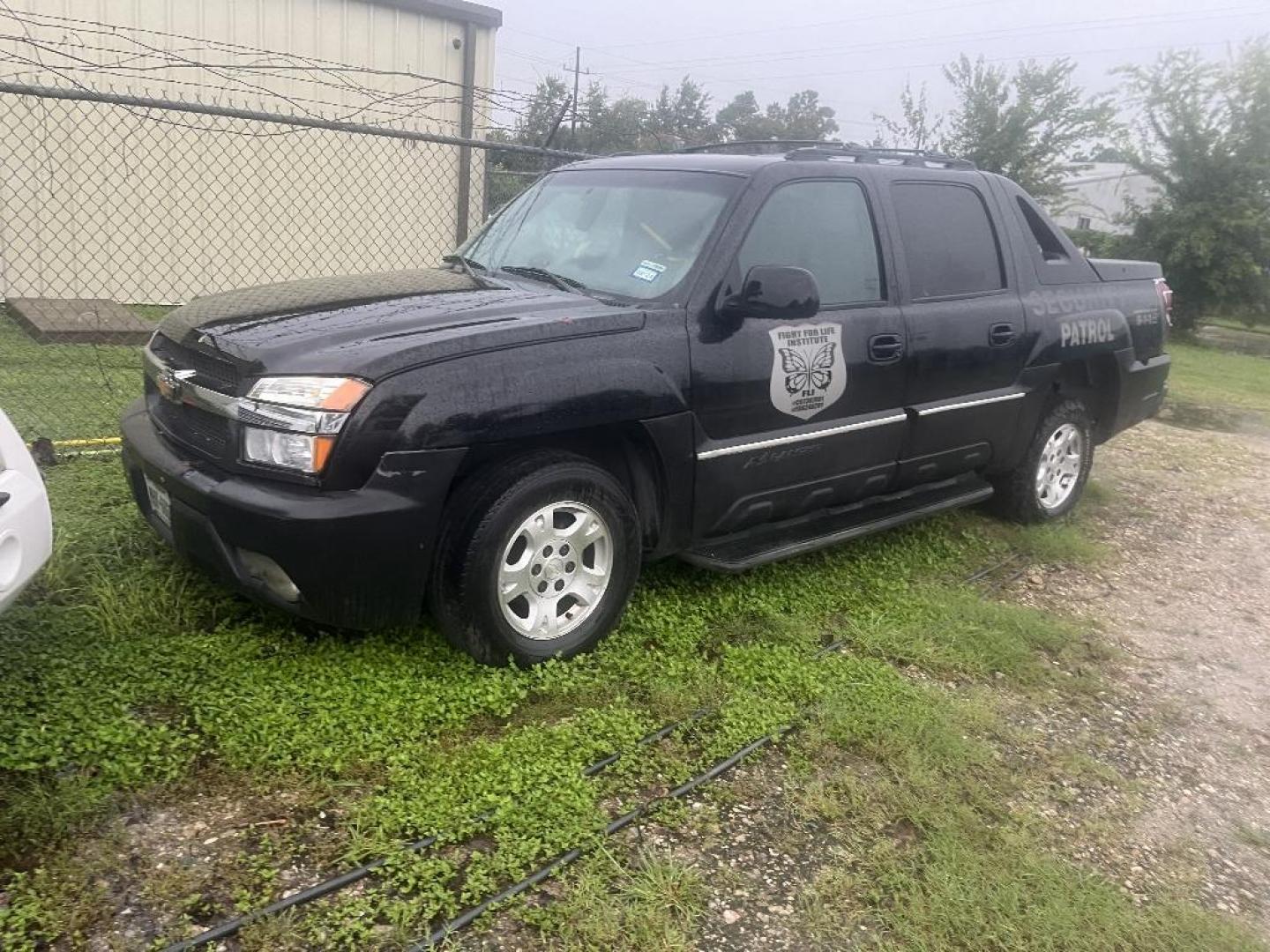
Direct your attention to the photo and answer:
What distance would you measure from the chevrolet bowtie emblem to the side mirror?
186cm

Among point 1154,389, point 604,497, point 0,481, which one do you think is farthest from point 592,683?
point 1154,389

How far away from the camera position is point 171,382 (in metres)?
3.44

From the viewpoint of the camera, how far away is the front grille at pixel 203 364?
3188mm

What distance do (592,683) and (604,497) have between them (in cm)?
64

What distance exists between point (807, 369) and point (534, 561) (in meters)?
1.37

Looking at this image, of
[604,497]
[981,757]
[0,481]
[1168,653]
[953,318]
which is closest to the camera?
[0,481]

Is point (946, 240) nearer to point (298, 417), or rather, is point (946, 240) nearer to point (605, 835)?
point (298, 417)

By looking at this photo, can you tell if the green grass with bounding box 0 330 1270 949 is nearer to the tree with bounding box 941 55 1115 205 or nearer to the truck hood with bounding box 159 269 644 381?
the truck hood with bounding box 159 269 644 381

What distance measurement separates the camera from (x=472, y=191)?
1028 centimetres

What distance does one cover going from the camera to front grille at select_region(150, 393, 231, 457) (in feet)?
10.5

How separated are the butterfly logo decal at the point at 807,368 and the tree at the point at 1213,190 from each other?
57.5 feet

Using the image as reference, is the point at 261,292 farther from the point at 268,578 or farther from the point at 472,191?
the point at 472,191

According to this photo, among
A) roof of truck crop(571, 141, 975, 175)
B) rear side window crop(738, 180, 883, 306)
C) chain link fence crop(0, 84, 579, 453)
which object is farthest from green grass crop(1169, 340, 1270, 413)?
rear side window crop(738, 180, 883, 306)

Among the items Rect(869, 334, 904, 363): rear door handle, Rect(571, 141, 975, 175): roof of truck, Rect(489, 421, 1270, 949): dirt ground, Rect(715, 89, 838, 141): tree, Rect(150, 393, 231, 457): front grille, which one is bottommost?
Rect(489, 421, 1270, 949): dirt ground
